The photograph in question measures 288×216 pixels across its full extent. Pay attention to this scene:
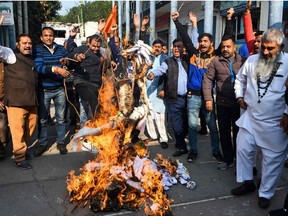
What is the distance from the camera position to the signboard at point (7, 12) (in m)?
10.8

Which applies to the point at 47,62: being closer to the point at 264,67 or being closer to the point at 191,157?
the point at 191,157

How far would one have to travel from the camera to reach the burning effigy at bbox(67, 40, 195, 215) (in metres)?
3.47

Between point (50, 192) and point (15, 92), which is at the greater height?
point (15, 92)

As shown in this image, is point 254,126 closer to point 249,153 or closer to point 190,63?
point 249,153

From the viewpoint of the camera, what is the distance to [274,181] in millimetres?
3570

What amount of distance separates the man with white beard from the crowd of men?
10mm

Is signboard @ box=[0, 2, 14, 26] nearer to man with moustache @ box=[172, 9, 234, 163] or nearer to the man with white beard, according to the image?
man with moustache @ box=[172, 9, 234, 163]

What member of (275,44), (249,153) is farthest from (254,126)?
(275,44)

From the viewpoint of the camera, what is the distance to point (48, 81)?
5172 millimetres

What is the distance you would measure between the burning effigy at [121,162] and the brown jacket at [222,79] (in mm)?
1049

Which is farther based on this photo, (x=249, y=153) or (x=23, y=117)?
(x=23, y=117)

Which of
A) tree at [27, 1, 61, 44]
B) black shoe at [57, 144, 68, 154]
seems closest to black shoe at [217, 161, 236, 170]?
black shoe at [57, 144, 68, 154]

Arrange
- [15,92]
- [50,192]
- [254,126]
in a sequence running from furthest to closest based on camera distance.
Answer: [15,92], [50,192], [254,126]

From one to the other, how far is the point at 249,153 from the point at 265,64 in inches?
40.9
